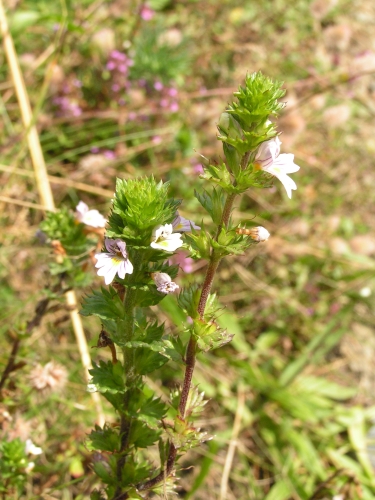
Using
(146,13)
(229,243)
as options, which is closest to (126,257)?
(229,243)

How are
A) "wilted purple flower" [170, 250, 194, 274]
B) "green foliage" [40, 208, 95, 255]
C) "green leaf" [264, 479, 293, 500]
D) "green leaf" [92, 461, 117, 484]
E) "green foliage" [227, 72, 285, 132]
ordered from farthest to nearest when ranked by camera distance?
"wilted purple flower" [170, 250, 194, 274], "green leaf" [264, 479, 293, 500], "green foliage" [40, 208, 95, 255], "green leaf" [92, 461, 117, 484], "green foliage" [227, 72, 285, 132]

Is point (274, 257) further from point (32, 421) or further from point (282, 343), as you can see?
A: point (32, 421)

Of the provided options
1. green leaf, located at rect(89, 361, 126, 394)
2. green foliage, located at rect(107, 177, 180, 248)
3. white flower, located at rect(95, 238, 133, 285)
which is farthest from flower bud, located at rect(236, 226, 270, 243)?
green leaf, located at rect(89, 361, 126, 394)

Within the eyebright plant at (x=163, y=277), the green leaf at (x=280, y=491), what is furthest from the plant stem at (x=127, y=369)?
the green leaf at (x=280, y=491)

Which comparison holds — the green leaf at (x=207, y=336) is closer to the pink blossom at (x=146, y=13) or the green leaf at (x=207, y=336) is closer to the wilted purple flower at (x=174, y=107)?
→ the wilted purple flower at (x=174, y=107)

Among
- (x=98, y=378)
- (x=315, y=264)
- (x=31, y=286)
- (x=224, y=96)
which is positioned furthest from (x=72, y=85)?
(x=98, y=378)

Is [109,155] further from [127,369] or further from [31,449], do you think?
[127,369]

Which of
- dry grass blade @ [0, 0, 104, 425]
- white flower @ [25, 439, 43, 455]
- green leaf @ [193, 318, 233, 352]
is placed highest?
dry grass blade @ [0, 0, 104, 425]

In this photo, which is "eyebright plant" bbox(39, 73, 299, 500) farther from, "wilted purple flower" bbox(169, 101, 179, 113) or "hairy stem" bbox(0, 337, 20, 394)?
"wilted purple flower" bbox(169, 101, 179, 113)
